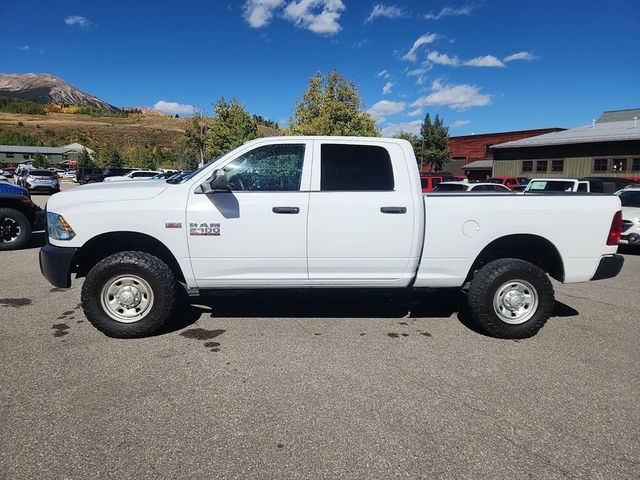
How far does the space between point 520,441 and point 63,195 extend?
4.41 metres

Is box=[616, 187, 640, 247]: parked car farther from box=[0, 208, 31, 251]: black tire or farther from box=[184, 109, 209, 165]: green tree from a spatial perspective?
box=[184, 109, 209, 165]: green tree

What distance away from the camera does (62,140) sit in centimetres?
11906

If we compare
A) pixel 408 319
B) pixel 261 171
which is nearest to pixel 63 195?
pixel 261 171

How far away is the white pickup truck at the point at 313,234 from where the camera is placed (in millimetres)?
4039

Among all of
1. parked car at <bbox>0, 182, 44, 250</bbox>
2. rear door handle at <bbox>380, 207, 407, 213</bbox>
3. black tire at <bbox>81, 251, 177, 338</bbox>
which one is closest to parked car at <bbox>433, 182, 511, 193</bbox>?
rear door handle at <bbox>380, 207, 407, 213</bbox>

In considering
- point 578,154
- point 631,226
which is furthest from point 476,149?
point 631,226

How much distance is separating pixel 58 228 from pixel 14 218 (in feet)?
21.0

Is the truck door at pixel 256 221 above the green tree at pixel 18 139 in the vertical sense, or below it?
below

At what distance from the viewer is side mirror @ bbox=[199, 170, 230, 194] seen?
12.5 feet

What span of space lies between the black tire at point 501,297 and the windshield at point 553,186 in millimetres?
10046

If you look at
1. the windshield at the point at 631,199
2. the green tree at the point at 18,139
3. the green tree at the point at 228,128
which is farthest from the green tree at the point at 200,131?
the green tree at the point at 18,139

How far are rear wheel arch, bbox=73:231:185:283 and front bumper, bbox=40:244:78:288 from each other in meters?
0.10

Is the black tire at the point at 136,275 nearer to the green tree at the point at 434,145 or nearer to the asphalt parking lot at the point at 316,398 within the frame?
the asphalt parking lot at the point at 316,398

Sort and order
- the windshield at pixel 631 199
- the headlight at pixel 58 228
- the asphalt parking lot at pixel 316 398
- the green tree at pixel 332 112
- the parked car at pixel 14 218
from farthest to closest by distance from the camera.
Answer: the green tree at pixel 332 112
the windshield at pixel 631 199
the parked car at pixel 14 218
the headlight at pixel 58 228
the asphalt parking lot at pixel 316 398
